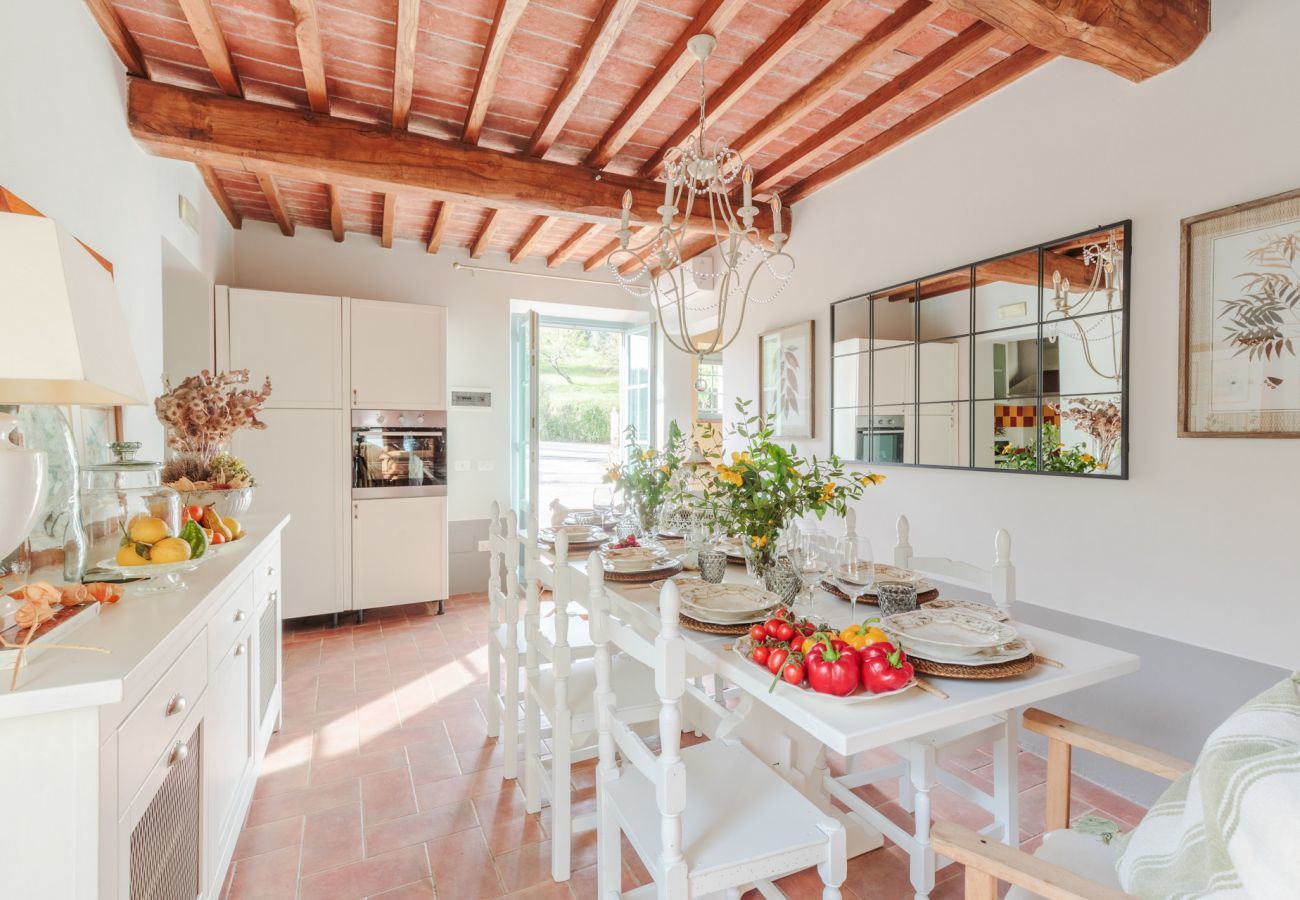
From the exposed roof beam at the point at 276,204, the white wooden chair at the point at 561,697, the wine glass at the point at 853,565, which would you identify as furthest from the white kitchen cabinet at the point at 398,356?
the wine glass at the point at 853,565

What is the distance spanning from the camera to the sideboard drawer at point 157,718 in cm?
101

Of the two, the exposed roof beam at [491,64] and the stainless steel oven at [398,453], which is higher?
the exposed roof beam at [491,64]

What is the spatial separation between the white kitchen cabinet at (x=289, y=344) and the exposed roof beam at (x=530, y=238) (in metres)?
1.28

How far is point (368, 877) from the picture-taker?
5.79 ft

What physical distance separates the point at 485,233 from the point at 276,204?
118cm

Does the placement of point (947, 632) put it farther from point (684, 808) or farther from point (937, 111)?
point (937, 111)

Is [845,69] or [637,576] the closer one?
[637,576]

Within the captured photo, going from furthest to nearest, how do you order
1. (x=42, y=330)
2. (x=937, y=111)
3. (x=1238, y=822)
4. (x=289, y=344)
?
(x=289, y=344), (x=937, y=111), (x=42, y=330), (x=1238, y=822)

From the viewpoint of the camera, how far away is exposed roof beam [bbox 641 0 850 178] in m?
2.02

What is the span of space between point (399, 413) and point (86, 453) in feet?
7.47

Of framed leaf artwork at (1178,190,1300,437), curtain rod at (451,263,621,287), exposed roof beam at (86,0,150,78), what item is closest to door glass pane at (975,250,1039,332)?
framed leaf artwork at (1178,190,1300,437)

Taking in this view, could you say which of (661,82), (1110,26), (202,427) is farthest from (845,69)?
(202,427)

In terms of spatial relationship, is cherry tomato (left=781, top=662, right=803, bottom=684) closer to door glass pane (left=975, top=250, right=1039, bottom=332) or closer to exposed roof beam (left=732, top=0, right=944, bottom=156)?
door glass pane (left=975, top=250, right=1039, bottom=332)

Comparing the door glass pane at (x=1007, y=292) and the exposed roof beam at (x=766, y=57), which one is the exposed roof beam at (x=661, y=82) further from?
the door glass pane at (x=1007, y=292)
